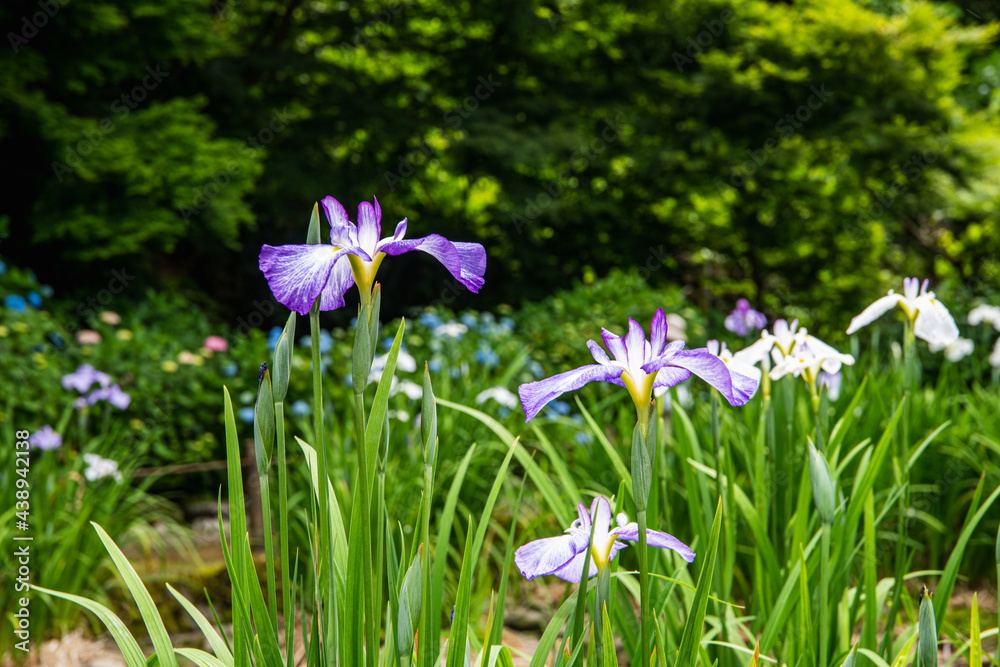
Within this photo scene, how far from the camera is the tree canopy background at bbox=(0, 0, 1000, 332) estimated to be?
637cm

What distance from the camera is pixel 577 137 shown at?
6637mm

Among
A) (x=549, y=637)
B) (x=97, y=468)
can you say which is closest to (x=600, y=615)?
(x=549, y=637)

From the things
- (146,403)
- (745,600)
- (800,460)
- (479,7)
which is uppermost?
(479,7)

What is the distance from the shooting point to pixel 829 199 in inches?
291

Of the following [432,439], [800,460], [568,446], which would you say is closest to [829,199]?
[568,446]

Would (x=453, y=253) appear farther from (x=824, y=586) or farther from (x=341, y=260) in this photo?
(x=824, y=586)

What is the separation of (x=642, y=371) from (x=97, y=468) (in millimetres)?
2459

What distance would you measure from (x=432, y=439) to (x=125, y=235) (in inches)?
185

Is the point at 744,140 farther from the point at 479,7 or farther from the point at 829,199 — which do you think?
the point at 479,7

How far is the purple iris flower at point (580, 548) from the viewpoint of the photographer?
1009mm

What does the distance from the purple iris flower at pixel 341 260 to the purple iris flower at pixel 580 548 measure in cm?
37

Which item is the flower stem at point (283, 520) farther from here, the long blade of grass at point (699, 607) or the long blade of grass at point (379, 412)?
the long blade of grass at point (699, 607)

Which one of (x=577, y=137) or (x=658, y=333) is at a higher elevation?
(x=658, y=333)

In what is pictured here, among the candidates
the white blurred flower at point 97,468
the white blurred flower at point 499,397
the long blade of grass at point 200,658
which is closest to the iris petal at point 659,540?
the long blade of grass at point 200,658
